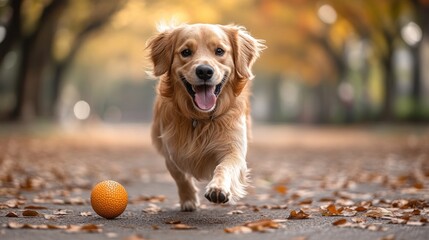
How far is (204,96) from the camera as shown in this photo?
5812mm

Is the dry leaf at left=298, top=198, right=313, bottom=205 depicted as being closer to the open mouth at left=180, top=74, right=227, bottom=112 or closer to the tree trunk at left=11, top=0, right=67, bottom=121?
the open mouth at left=180, top=74, right=227, bottom=112

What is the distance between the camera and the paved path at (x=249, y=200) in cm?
484

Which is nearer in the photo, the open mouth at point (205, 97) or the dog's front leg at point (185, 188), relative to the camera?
the open mouth at point (205, 97)

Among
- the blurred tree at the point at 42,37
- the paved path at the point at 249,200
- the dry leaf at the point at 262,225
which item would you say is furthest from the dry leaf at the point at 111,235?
the blurred tree at the point at 42,37

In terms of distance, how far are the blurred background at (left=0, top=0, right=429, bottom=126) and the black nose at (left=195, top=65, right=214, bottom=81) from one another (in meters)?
9.42

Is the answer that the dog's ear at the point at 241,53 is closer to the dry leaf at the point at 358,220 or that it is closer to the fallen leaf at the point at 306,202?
Answer: the fallen leaf at the point at 306,202

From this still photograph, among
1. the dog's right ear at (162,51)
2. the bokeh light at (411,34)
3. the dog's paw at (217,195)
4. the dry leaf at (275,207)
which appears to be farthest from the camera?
the bokeh light at (411,34)

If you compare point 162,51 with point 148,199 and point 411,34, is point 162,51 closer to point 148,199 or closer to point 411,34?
point 148,199

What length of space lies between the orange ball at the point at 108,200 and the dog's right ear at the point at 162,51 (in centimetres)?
128

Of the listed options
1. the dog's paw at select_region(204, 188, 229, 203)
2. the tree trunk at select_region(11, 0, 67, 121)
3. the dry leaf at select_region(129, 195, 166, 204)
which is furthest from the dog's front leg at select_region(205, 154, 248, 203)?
the tree trunk at select_region(11, 0, 67, 121)

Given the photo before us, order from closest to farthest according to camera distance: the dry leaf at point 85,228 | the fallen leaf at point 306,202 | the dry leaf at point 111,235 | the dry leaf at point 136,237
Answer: the dry leaf at point 136,237 < the dry leaf at point 111,235 < the dry leaf at point 85,228 < the fallen leaf at point 306,202

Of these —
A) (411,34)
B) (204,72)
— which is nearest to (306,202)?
(204,72)

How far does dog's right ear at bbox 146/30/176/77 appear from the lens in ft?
20.7

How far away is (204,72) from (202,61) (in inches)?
5.4
